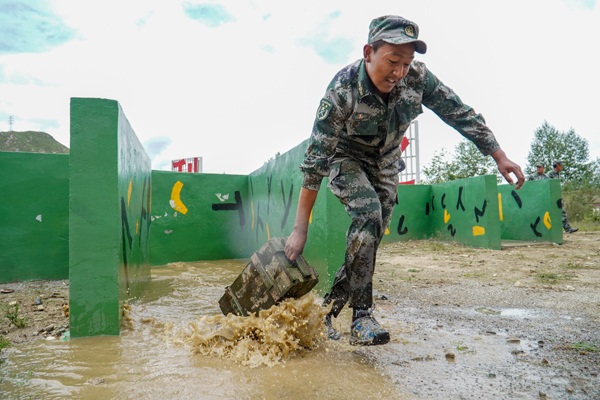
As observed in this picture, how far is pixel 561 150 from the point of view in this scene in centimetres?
3412

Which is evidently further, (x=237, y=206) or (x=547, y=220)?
(x=547, y=220)

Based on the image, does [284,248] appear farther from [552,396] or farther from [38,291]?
[38,291]

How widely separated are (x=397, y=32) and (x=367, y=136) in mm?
509

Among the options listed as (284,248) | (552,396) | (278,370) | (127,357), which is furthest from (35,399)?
(552,396)

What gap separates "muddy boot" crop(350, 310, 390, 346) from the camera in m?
1.73

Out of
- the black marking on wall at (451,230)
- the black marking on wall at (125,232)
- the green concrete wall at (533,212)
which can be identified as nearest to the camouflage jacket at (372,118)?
the black marking on wall at (125,232)

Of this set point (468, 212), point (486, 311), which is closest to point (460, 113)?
point (486, 311)

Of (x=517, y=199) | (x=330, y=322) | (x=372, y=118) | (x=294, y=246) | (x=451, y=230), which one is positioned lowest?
(x=330, y=322)

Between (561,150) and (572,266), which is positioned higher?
(561,150)

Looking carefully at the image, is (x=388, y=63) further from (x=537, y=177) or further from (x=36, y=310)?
(x=537, y=177)

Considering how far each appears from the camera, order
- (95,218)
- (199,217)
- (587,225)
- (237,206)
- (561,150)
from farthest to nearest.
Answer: (561,150), (587,225), (237,206), (199,217), (95,218)

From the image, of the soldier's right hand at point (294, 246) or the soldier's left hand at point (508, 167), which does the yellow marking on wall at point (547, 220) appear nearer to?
the soldier's left hand at point (508, 167)

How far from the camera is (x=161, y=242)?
19.0 ft

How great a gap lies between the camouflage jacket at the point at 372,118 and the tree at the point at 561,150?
3639 cm
